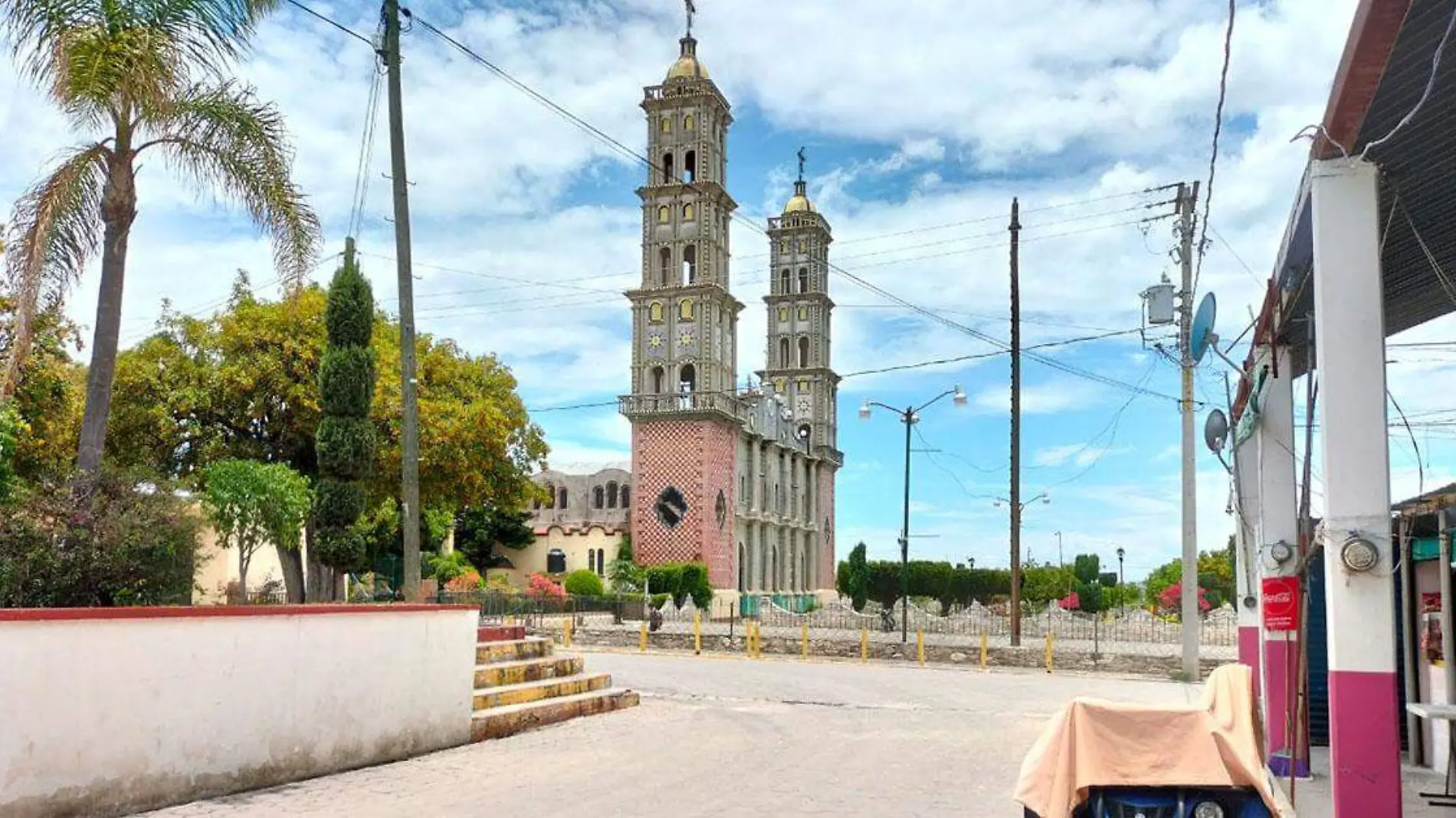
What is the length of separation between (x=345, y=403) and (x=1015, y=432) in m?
16.1

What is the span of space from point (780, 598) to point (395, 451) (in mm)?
35903

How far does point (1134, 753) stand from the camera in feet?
22.4

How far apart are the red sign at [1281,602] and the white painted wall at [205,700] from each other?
303 inches

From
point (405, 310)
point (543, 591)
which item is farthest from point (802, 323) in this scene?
point (405, 310)

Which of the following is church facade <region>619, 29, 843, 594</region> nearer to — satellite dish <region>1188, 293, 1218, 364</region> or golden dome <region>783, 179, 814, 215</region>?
golden dome <region>783, 179, 814, 215</region>

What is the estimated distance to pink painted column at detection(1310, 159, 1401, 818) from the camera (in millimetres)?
6953

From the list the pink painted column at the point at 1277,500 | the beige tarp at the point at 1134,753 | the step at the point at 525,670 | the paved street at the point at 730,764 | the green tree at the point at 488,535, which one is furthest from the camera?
the green tree at the point at 488,535

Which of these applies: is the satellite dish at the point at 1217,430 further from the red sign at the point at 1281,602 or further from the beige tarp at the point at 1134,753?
the beige tarp at the point at 1134,753

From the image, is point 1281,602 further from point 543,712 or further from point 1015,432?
point 1015,432

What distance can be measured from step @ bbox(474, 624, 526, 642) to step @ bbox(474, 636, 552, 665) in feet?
0.37

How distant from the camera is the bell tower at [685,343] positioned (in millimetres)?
52688

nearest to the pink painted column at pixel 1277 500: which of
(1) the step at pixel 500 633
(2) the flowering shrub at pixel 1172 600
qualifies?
(1) the step at pixel 500 633

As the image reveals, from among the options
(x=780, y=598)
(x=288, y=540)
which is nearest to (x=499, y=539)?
(x=780, y=598)

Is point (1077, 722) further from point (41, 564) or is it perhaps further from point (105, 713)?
point (41, 564)
